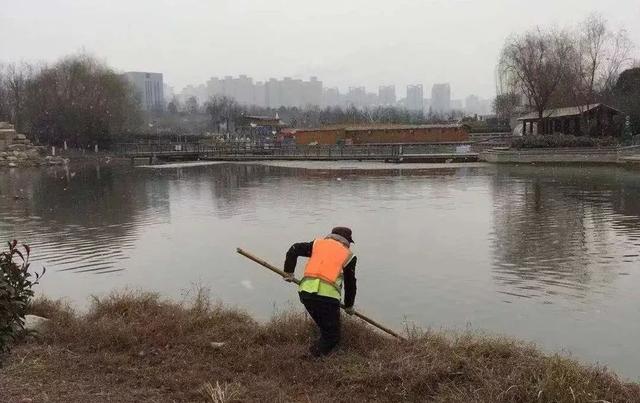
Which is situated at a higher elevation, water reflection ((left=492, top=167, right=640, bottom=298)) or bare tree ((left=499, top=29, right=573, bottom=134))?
bare tree ((left=499, top=29, right=573, bottom=134))

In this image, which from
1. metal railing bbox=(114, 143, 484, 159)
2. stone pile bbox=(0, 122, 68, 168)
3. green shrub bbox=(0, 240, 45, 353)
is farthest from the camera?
stone pile bbox=(0, 122, 68, 168)

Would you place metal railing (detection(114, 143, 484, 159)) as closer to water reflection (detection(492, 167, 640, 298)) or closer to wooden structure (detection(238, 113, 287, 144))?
wooden structure (detection(238, 113, 287, 144))

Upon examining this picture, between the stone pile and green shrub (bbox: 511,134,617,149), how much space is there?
1886 inches

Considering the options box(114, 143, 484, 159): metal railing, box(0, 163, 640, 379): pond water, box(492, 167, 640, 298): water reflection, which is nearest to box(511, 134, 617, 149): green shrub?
box(114, 143, 484, 159): metal railing

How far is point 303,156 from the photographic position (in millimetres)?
61594

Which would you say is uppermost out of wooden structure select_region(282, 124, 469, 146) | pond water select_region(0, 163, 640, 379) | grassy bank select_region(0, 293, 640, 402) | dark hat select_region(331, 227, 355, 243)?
wooden structure select_region(282, 124, 469, 146)

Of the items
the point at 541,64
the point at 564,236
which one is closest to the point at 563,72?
the point at 541,64

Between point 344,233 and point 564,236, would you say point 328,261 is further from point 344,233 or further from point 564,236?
point 564,236

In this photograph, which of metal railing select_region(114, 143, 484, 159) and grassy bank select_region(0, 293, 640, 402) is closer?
grassy bank select_region(0, 293, 640, 402)

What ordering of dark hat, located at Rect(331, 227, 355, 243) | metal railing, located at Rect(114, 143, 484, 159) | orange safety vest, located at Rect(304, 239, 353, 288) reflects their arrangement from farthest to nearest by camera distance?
metal railing, located at Rect(114, 143, 484, 159) → dark hat, located at Rect(331, 227, 355, 243) → orange safety vest, located at Rect(304, 239, 353, 288)

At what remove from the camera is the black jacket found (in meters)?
6.38

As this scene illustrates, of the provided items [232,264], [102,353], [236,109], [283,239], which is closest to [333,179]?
[283,239]

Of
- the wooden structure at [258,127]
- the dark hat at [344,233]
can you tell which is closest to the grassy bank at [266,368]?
the dark hat at [344,233]

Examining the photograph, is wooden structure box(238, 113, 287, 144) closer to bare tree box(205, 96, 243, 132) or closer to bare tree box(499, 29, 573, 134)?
bare tree box(205, 96, 243, 132)
